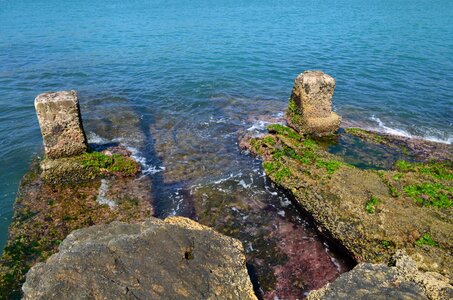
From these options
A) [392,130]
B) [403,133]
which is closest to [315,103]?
[392,130]

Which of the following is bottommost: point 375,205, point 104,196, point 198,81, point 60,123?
point 104,196

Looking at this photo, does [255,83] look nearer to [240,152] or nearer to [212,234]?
[240,152]

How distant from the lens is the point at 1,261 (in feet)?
32.2

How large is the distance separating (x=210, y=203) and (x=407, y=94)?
827 inches

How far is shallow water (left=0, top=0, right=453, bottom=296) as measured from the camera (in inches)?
644

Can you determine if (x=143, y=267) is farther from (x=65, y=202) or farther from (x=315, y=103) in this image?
(x=315, y=103)

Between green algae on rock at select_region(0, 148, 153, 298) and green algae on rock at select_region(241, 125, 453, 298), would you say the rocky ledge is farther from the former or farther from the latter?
green algae on rock at select_region(0, 148, 153, 298)

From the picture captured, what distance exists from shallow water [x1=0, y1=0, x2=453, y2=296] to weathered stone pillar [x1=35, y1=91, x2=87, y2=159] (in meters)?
2.62

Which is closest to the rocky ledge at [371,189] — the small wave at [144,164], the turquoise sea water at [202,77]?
the turquoise sea water at [202,77]

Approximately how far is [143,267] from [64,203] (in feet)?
25.5

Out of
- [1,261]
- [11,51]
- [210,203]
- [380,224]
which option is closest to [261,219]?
[210,203]

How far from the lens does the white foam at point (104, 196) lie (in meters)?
12.5

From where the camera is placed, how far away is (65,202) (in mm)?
12430

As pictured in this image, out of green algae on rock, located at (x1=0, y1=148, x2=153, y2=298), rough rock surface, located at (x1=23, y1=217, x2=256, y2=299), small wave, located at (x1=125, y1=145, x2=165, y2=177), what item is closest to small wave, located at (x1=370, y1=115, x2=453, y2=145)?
small wave, located at (x1=125, y1=145, x2=165, y2=177)
